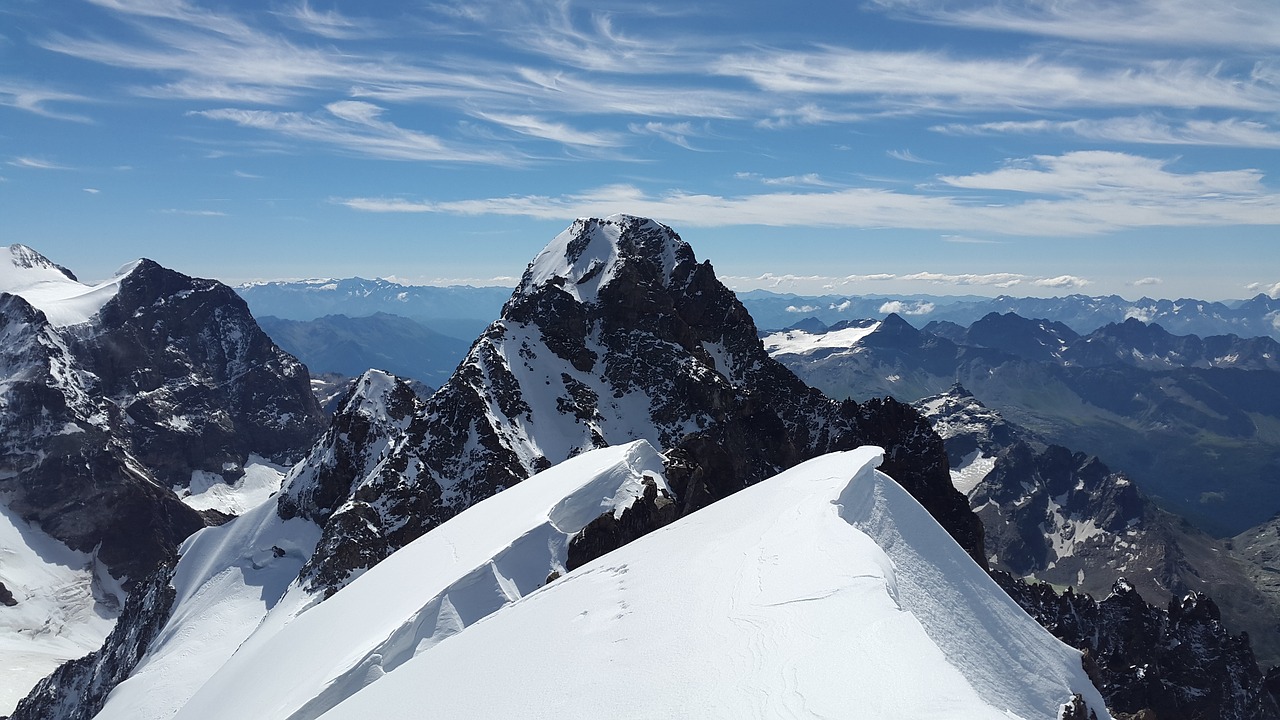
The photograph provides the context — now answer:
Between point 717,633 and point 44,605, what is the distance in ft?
637

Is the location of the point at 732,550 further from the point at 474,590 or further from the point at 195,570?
the point at 195,570

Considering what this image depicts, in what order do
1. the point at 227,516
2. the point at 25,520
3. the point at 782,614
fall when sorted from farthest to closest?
the point at 227,516 → the point at 25,520 → the point at 782,614

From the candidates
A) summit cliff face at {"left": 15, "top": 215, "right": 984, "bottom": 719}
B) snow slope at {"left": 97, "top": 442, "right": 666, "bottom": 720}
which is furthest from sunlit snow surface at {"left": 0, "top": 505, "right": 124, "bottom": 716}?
snow slope at {"left": 97, "top": 442, "right": 666, "bottom": 720}

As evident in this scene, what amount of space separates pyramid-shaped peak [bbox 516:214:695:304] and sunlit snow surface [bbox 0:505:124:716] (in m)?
118

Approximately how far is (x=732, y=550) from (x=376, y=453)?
310 feet

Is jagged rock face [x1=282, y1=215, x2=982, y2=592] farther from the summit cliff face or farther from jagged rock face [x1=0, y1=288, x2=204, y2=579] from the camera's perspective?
jagged rock face [x1=0, y1=288, x2=204, y2=579]

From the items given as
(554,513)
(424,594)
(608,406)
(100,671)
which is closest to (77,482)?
(100,671)

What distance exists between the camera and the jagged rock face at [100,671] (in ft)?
298

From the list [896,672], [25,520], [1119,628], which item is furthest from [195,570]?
[1119,628]

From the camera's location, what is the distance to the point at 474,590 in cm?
3130

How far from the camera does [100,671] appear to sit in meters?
95.9

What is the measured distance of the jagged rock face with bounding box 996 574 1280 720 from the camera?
2549 inches

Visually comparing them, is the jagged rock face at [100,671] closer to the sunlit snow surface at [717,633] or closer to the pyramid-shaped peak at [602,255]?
the pyramid-shaped peak at [602,255]

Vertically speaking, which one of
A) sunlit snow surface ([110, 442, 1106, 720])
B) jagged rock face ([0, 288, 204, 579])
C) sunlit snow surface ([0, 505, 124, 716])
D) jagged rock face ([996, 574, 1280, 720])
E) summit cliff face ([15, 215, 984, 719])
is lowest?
sunlit snow surface ([0, 505, 124, 716])
